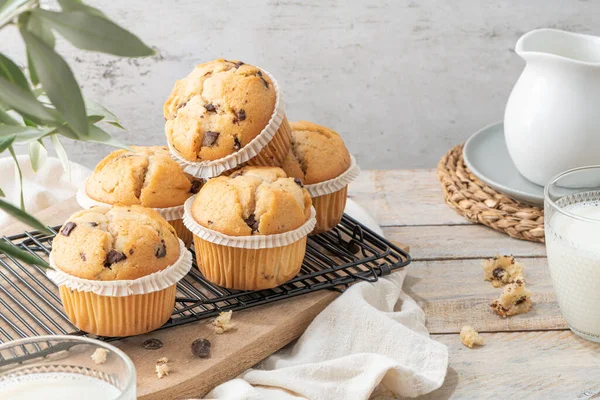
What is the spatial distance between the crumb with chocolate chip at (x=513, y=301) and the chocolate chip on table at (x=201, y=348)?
64 centimetres

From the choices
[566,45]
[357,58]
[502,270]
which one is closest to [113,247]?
[502,270]

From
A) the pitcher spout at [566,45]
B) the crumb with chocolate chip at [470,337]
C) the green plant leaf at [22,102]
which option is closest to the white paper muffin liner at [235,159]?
the crumb with chocolate chip at [470,337]

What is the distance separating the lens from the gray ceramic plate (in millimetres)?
2102

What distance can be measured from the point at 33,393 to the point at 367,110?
7.64 ft

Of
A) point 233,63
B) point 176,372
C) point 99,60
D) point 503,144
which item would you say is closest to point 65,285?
point 176,372

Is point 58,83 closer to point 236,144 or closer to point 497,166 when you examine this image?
point 236,144

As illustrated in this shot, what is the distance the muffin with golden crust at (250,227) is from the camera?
1668 millimetres

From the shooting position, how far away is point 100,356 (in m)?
1.03

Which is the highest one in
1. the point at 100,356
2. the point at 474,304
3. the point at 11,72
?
the point at 11,72

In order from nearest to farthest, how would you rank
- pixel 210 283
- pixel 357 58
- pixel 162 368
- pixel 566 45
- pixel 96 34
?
pixel 96 34, pixel 162 368, pixel 210 283, pixel 566 45, pixel 357 58

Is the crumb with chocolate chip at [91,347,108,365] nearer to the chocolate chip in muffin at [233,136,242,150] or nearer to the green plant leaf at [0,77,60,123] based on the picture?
the green plant leaf at [0,77,60,123]

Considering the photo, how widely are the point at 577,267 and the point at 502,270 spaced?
0.99 feet

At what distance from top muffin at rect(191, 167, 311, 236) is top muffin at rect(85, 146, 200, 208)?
10 cm

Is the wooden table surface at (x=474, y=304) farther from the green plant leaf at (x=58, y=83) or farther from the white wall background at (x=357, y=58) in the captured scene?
the green plant leaf at (x=58, y=83)
